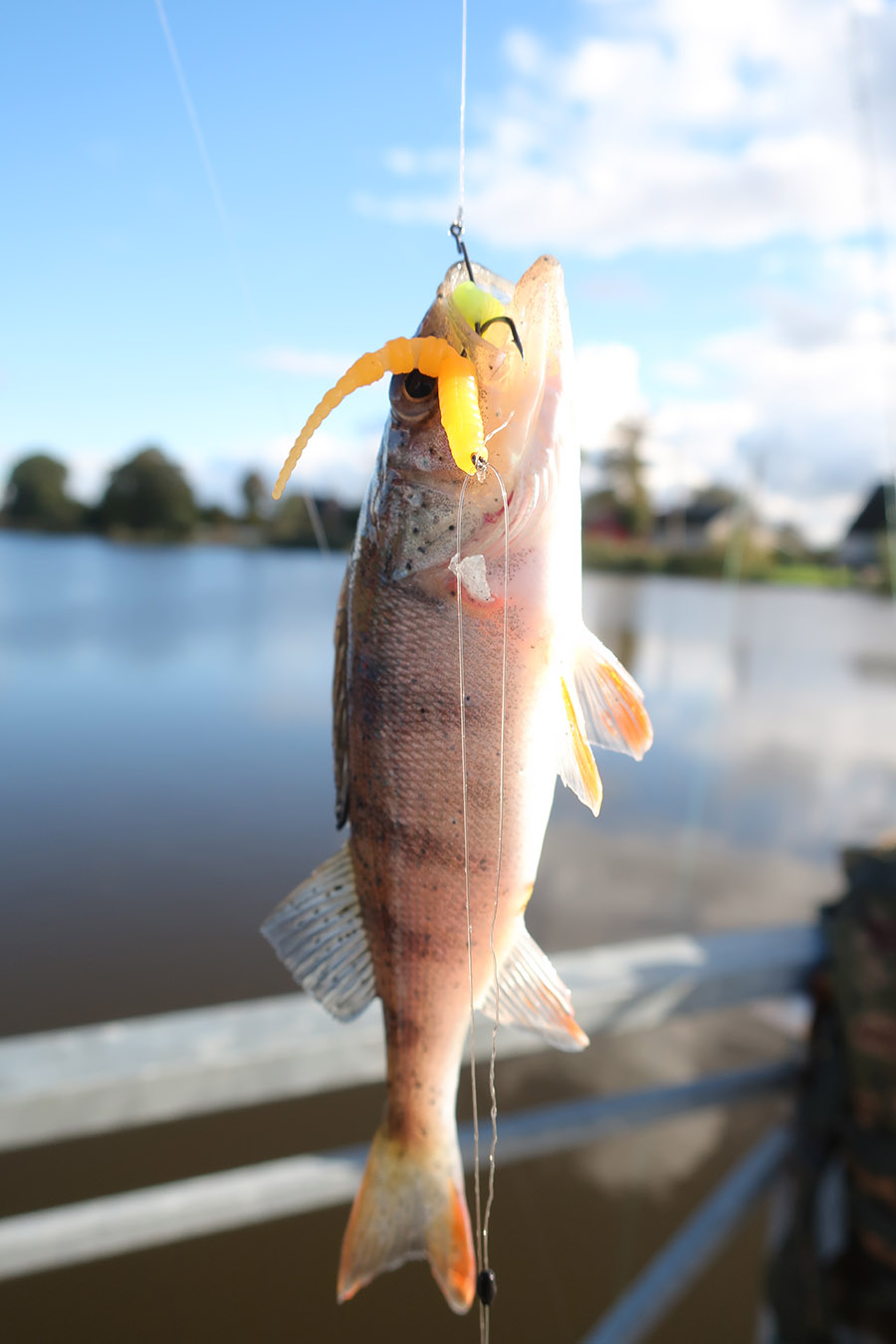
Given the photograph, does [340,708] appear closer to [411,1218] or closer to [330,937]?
[330,937]

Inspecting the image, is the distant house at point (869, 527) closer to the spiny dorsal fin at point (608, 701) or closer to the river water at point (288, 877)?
the river water at point (288, 877)

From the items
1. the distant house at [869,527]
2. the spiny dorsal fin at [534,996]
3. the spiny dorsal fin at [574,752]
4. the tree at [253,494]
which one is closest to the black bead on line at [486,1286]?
the spiny dorsal fin at [534,996]

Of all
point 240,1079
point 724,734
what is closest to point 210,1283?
point 240,1079

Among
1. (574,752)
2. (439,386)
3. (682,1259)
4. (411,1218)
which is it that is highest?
(439,386)

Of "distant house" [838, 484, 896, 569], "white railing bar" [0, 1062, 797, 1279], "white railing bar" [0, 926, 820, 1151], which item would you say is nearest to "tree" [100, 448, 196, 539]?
"white railing bar" [0, 926, 820, 1151]

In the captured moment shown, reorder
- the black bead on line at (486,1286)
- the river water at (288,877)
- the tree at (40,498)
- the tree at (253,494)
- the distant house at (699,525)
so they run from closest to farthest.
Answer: the black bead on line at (486,1286) → the tree at (253,494) → the river water at (288,877) → the tree at (40,498) → the distant house at (699,525)

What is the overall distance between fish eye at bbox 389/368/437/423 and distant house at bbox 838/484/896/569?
173 inches

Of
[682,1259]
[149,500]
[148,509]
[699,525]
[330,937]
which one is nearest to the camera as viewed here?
[330,937]

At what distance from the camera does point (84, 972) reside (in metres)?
4.22

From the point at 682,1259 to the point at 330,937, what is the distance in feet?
6.07

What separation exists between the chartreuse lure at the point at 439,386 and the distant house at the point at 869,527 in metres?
4.55

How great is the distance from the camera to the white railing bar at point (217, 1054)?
1467mm

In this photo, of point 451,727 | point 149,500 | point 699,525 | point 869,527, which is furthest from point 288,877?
point 699,525

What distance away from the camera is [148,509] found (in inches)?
142
